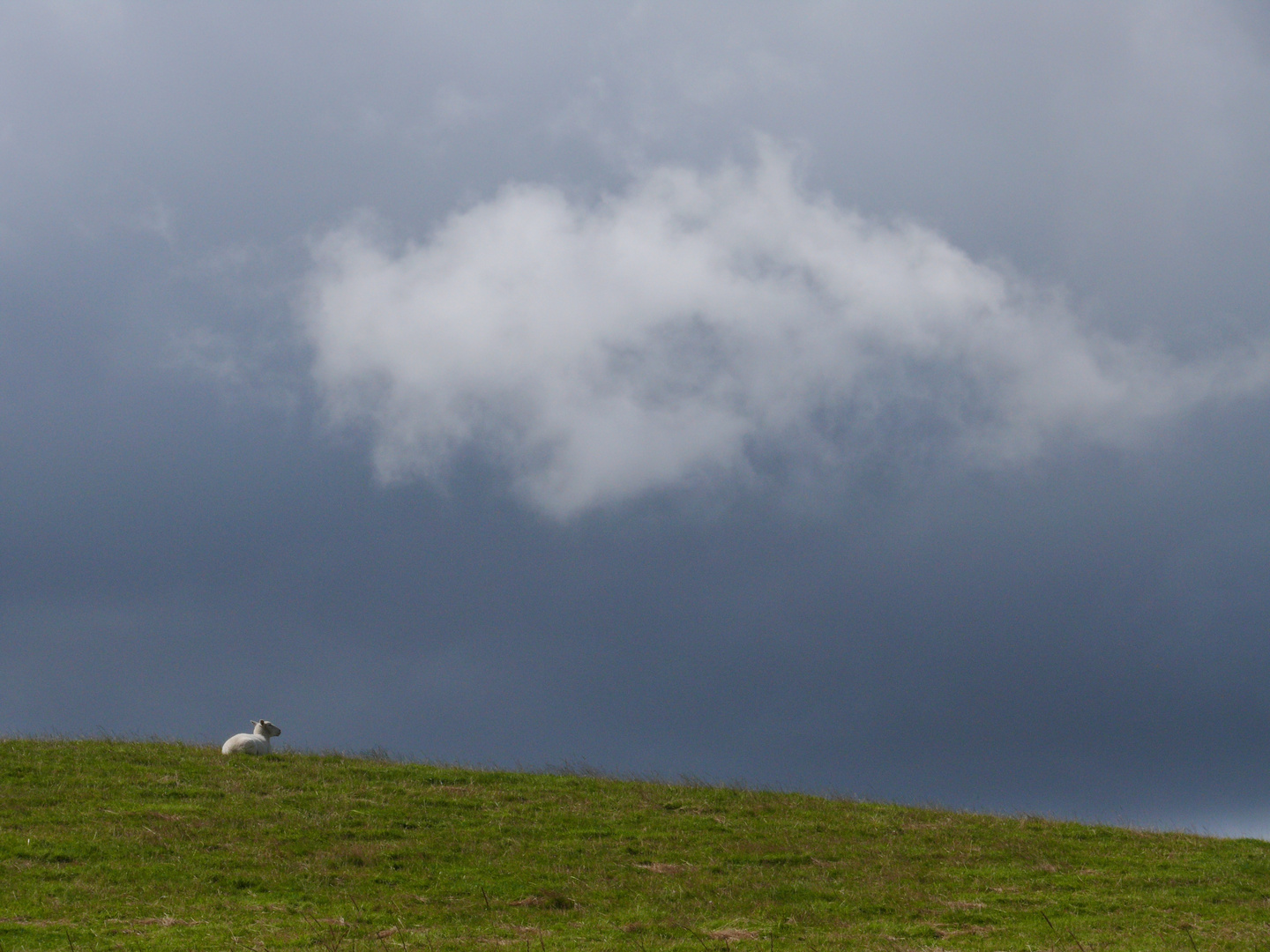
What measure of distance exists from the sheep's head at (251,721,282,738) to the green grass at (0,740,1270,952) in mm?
2137

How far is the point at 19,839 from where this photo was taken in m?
24.2

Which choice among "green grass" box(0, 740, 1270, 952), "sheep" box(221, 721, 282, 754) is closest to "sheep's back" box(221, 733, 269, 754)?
"sheep" box(221, 721, 282, 754)

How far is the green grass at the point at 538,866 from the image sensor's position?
19453mm

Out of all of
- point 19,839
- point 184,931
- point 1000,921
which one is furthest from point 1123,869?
point 19,839

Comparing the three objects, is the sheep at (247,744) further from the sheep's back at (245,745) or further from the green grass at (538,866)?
the green grass at (538,866)

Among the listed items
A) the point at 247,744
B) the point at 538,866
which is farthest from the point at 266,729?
the point at 538,866

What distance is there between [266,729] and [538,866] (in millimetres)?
15429

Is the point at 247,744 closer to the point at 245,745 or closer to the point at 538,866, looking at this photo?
the point at 245,745

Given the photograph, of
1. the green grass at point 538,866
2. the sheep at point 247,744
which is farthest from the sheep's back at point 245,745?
the green grass at point 538,866

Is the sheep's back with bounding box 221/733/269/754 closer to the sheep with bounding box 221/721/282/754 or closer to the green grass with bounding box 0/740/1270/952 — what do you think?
the sheep with bounding box 221/721/282/754

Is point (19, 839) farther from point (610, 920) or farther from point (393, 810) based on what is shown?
point (610, 920)

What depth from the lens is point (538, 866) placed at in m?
24.6

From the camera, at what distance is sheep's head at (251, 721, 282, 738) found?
36.4 metres

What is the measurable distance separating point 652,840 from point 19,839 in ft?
44.2
